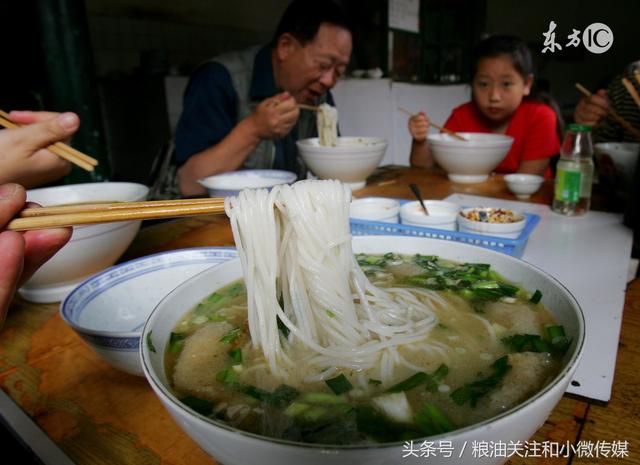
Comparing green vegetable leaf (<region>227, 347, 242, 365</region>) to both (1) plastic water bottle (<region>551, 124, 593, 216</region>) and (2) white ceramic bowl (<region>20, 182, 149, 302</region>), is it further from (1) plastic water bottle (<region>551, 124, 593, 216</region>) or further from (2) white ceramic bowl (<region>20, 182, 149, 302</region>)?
(1) plastic water bottle (<region>551, 124, 593, 216</region>)

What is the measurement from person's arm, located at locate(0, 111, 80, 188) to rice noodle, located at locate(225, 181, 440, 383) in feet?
3.04

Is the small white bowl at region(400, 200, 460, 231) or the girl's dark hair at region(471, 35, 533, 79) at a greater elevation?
the girl's dark hair at region(471, 35, 533, 79)

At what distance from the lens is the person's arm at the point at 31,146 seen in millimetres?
1517

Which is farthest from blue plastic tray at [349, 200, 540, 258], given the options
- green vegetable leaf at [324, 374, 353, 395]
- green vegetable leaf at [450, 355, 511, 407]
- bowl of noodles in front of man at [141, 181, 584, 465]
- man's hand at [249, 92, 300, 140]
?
man's hand at [249, 92, 300, 140]

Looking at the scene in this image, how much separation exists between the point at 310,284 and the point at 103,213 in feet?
1.67

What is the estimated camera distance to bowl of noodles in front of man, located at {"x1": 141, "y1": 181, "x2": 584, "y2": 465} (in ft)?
2.17

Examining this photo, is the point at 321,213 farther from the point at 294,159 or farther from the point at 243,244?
the point at 294,159

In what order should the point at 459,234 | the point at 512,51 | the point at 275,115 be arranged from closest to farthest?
the point at 459,234, the point at 275,115, the point at 512,51

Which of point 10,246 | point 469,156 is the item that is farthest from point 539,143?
point 10,246

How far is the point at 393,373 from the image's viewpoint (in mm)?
927

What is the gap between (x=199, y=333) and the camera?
105 centimetres

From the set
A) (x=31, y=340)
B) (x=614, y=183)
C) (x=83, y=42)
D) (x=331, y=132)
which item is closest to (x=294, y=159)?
(x=331, y=132)

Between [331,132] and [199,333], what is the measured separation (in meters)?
2.60

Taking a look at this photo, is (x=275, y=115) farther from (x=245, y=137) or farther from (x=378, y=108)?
(x=378, y=108)
